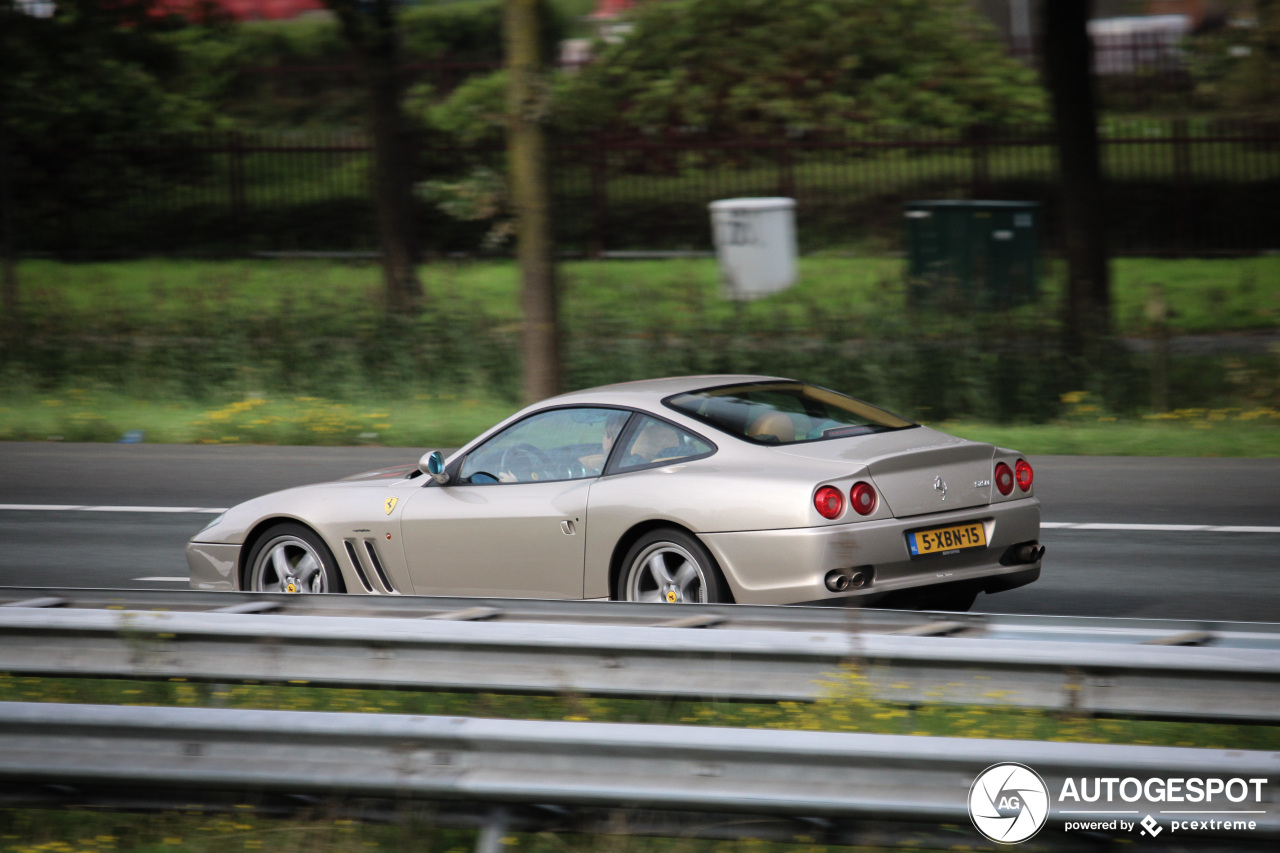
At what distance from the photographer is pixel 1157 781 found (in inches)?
138

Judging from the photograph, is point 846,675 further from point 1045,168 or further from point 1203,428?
point 1045,168

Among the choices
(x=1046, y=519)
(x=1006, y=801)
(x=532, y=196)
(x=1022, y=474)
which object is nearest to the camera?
(x=1006, y=801)

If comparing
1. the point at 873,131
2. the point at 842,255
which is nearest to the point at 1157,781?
the point at 842,255

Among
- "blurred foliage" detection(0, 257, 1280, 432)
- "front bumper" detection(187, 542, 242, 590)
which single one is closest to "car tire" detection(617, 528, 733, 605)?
"front bumper" detection(187, 542, 242, 590)

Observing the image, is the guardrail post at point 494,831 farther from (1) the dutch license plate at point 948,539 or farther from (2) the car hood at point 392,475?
(2) the car hood at point 392,475

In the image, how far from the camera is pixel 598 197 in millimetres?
26844

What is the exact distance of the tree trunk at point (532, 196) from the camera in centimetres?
1247

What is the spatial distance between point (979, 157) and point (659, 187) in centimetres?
596

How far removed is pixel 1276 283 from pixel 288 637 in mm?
19685

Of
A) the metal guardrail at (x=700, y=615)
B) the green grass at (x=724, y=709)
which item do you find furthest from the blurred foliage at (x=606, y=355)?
the green grass at (x=724, y=709)

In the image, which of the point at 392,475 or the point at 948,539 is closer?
the point at 948,539

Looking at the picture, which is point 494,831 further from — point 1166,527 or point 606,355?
point 606,355

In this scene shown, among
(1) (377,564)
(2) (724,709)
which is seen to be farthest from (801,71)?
(2) (724,709)

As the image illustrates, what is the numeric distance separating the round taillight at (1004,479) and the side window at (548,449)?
171 cm
